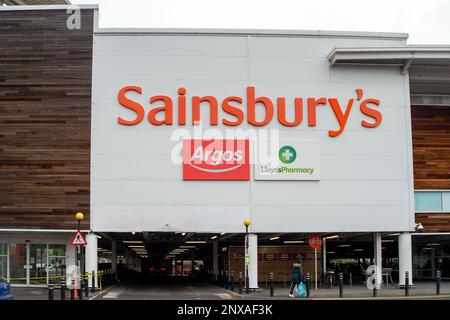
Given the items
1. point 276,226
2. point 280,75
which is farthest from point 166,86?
point 276,226

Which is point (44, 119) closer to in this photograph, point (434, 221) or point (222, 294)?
point (222, 294)

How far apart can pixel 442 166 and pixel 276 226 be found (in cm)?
1040

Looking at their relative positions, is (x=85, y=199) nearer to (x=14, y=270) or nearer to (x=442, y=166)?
(x=14, y=270)

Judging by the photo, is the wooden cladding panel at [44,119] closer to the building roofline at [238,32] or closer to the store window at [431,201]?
the building roofline at [238,32]

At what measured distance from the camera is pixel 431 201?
35.8 m

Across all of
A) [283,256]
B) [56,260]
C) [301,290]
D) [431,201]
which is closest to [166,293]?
[301,290]

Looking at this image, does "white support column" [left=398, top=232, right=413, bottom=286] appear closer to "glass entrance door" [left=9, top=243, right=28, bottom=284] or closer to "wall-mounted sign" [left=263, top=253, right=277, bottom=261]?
"wall-mounted sign" [left=263, top=253, right=277, bottom=261]

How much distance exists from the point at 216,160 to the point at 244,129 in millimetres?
2157

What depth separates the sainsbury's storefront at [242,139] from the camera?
3281 cm

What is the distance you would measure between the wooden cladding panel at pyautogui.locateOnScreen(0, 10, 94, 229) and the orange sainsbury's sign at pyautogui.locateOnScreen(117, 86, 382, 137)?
2.48 metres

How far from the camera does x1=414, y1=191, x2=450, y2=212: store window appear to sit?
35.7m

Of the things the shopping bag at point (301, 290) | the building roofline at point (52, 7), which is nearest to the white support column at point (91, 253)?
the shopping bag at point (301, 290)

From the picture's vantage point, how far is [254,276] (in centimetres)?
3266
